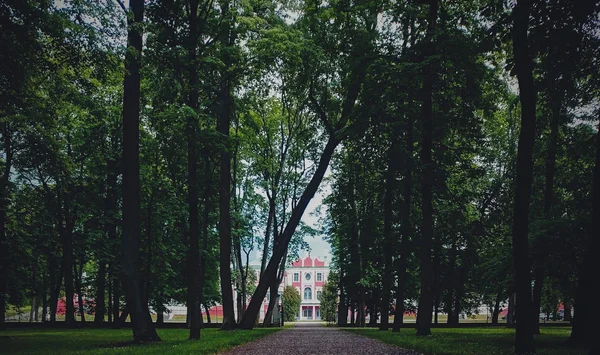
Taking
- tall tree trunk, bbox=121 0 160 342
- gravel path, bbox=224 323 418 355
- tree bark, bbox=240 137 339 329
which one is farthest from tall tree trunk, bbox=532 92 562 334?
tall tree trunk, bbox=121 0 160 342

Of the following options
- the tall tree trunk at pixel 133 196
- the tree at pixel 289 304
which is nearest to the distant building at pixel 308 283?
the tree at pixel 289 304

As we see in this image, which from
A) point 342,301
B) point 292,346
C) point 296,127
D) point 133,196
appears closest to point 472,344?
point 292,346

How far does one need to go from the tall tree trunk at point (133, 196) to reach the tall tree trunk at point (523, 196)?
9.75 meters

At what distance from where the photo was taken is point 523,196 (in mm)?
9766

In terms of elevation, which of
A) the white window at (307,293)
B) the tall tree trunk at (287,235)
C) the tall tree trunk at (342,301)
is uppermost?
the tall tree trunk at (287,235)

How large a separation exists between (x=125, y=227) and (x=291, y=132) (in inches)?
738

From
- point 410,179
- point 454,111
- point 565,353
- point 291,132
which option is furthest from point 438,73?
point 291,132

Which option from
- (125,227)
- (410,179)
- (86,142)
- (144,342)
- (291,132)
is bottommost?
(144,342)

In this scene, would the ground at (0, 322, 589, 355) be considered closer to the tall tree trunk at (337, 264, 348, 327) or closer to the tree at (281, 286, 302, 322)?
the tall tree trunk at (337, 264, 348, 327)

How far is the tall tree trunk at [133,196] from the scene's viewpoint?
14125mm

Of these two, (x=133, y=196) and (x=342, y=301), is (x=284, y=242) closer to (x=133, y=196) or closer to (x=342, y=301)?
(x=133, y=196)

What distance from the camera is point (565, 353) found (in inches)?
411

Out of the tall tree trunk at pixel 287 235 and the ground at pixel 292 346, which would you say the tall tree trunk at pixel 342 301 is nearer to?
the tall tree trunk at pixel 287 235

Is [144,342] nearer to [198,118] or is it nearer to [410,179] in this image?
[198,118]
